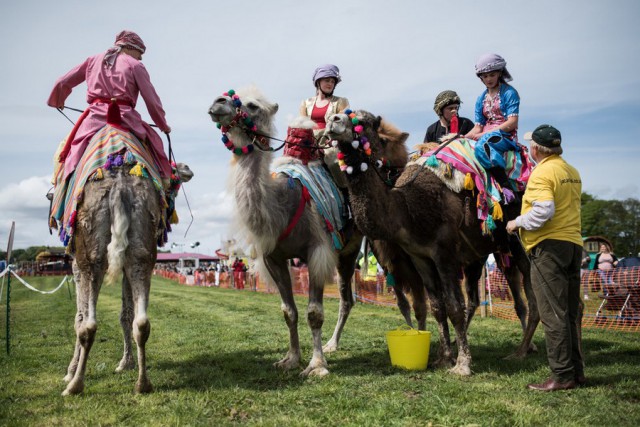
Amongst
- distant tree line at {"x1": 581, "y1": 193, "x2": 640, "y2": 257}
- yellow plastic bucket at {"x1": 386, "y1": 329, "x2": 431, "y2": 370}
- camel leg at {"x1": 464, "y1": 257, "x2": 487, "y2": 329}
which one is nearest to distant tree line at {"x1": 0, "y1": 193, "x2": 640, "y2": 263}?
distant tree line at {"x1": 581, "y1": 193, "x2": 640, "y2": 257}

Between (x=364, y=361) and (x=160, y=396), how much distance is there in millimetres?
2525

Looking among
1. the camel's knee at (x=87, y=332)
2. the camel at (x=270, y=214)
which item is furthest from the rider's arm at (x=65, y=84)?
the camel's knee at (x=87, y=332)

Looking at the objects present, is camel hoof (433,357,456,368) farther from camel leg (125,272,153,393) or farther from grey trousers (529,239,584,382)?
camel leg (125,272,153,393)

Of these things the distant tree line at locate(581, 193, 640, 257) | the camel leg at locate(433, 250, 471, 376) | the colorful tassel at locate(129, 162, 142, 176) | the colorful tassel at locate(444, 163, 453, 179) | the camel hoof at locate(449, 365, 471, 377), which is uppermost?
the distant tree line at locate(581, 193, 640, 257)

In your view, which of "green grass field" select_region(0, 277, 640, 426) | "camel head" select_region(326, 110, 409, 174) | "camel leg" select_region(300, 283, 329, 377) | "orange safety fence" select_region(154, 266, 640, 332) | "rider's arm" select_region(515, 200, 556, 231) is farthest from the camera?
"orange safety fence" select_region(154, 266, 640, 332)

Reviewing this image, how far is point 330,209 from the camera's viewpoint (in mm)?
5879

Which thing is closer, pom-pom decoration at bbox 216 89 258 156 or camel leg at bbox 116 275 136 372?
pom-pom decoration at bbox 216 89 258 156

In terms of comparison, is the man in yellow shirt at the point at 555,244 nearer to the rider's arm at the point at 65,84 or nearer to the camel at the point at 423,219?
the camel at the point at 423,219

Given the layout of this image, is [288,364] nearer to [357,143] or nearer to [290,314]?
[290,314]

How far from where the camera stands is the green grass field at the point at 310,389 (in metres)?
3.79

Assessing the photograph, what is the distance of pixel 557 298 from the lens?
4.37 metres

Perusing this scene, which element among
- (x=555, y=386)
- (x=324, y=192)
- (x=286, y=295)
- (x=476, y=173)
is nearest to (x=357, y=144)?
(x=324, y=192)

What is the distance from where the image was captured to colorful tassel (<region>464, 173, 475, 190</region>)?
18.1 feet

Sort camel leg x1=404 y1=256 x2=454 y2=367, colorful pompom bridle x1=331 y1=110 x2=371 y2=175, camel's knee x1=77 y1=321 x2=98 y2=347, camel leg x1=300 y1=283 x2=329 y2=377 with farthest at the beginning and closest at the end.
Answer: camel leg x1=404 y1=256 x2=454 y2=367 → camel leg x1=300 y1=283 x2=329 y2=377 → colorful pompom bridle x1=331 y1=110 x2=371 y2=175 → camel's knee x1=77 y1=321 x2=98 y2=347
